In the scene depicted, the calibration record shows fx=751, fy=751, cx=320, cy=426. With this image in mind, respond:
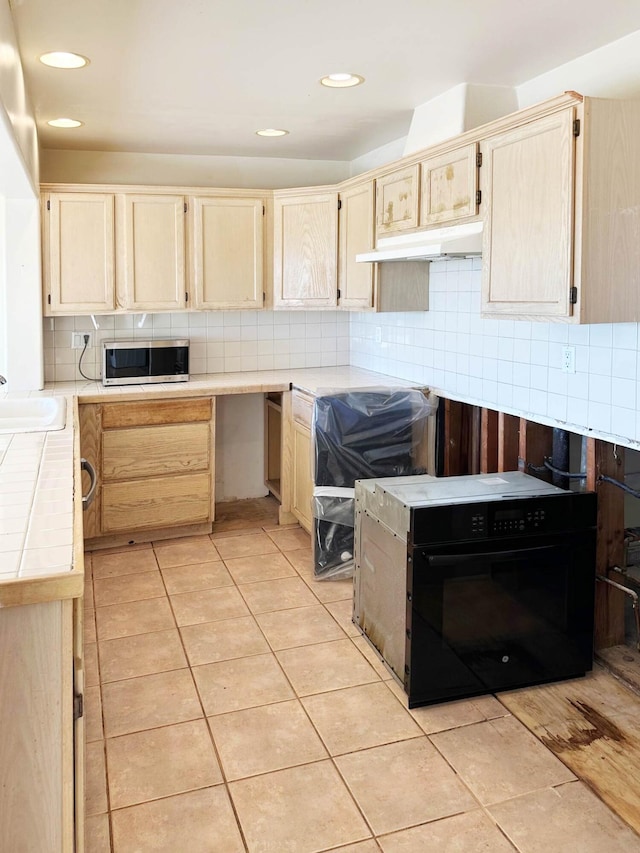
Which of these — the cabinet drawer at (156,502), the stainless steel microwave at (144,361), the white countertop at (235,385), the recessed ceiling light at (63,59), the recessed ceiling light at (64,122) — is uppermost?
the recessed ceiling light at (64,122)

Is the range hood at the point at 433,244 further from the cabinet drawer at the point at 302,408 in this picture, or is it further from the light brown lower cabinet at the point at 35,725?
the light brown lower cabinet at the point at 35,725

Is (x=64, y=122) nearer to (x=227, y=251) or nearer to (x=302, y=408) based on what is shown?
(x=227, y=251)

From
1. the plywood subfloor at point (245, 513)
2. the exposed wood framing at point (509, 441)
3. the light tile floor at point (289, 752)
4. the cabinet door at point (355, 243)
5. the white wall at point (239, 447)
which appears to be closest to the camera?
the light tile floor at point (289, 752)

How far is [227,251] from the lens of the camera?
4602 millimetres

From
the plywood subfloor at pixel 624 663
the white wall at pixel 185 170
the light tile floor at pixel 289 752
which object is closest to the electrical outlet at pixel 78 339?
the white wall at pixel 185 170

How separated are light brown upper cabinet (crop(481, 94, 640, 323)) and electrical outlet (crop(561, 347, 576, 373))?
1.52 feet

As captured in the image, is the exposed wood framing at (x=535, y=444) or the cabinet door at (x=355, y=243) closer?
the exposed wood framing at (x=535, y=444)

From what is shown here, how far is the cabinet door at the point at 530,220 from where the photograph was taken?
244 centimetres

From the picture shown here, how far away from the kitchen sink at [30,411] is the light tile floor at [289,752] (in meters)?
0.92

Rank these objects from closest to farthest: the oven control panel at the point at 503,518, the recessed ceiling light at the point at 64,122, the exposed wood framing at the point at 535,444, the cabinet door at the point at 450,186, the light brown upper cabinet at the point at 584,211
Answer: the light brown upper cabinet at the point at 584,211
the oven control panel at the point at 503,518
the cabinet door at the point at 450,186
the exposed wood framing at the point at 535,444
the recessed ceiling light at the point at 64,122

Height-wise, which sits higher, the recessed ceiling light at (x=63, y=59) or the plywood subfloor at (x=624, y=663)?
the recessed ceiling light at (x=63, y=59)

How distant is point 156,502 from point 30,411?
891 millimetres

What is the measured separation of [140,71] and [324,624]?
2.47 meters

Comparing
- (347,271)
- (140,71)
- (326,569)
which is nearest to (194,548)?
(326,569)
